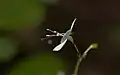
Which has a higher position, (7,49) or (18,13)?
(18,13)

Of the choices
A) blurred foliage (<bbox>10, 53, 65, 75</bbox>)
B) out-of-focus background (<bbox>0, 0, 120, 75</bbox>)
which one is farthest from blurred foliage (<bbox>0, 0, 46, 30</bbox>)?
blurred foliage (<bbox>10, 53, 65, 75</bbox>)

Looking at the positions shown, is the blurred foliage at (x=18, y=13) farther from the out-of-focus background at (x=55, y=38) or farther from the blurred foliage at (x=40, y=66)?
the blurred foliage at (x=40, y=66)

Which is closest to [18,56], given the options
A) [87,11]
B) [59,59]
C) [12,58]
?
[12,58]

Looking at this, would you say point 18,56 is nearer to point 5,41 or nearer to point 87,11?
point 5,41

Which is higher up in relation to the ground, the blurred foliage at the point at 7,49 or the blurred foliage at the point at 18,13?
the blurred foliage at the point at 18,13

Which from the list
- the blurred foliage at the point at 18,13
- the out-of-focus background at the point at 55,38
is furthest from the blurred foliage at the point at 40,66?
the blurred foliage at the point at 18,13

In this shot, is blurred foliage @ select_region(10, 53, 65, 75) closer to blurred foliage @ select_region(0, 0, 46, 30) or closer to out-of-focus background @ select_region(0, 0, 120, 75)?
out-of-focus background @ select_region(0, 0, 120, 75)
